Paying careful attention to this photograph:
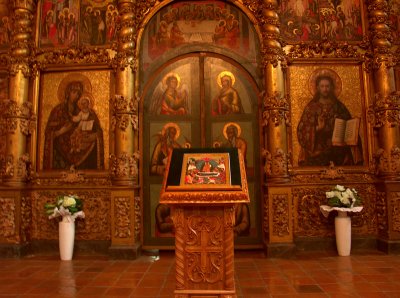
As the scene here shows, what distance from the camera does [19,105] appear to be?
6.57 metres

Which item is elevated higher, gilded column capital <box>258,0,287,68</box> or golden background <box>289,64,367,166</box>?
gilded column capital <box>258,0,287,68</box>

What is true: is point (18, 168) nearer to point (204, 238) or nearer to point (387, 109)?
point (204, 238)

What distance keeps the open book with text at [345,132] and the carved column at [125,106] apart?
3767 millimetres

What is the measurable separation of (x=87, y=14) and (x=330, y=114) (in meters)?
5.14

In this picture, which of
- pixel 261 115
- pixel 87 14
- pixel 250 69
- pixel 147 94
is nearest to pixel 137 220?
pixel 147 94

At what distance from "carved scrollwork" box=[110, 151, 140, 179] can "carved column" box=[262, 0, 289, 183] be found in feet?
7.86

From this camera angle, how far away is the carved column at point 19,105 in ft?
21.2

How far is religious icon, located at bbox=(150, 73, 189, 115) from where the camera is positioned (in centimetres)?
687

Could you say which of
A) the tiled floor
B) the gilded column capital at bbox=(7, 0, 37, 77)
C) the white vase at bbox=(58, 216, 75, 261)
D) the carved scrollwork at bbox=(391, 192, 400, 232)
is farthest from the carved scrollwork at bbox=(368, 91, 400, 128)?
the gilded column capital at bbox=(7, 0, 37, 77)

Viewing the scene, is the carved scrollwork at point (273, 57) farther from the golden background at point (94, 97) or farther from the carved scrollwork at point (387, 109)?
the golden background at point (94, 97)

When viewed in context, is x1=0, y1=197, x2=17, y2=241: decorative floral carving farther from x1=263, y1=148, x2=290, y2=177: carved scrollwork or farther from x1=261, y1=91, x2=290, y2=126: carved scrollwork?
x1=261, y1=91, x2=290, y2=126: carved scrollwork

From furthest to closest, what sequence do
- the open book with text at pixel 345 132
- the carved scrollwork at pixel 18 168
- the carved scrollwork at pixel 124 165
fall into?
the open book with text at pixel 345 132 < the carved scrollwork at pixel 18 168 < the carved scrollwork at pixel 124 165

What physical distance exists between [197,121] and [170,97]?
718 mm

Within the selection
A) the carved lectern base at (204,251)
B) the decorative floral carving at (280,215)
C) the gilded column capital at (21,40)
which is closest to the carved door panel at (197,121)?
the decorative floral carving at (280,215)
